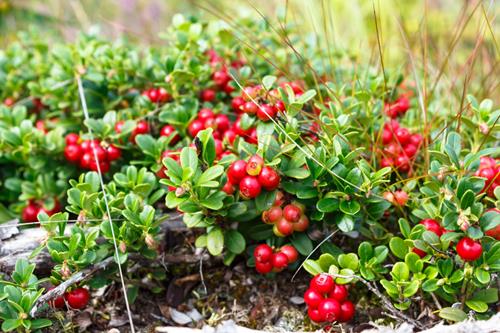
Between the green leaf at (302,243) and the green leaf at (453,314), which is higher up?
the green leaf at (302,243)

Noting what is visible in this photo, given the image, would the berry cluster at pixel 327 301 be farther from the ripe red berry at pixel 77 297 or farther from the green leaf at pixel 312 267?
the ripe red berry at pixel 77 297

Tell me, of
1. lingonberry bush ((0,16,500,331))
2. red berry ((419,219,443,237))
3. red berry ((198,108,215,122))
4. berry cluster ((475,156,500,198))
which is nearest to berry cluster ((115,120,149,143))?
lingonberry bush ((0,16,500,331))

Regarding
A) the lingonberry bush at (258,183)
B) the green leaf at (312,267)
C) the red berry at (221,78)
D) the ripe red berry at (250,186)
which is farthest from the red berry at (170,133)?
the green leaf at (312,267)

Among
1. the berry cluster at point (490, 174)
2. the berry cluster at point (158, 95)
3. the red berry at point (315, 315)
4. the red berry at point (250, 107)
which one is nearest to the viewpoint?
the red berry at point (315, 315)

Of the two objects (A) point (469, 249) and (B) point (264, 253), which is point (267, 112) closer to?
(B) point (264, 253)

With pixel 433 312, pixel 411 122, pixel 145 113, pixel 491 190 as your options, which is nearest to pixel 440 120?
pixel 411 122

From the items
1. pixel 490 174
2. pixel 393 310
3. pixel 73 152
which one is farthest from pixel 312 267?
pixel 73 152
